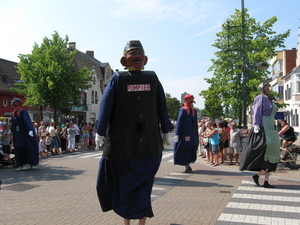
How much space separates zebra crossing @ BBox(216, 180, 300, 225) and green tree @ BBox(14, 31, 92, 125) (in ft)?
66.4

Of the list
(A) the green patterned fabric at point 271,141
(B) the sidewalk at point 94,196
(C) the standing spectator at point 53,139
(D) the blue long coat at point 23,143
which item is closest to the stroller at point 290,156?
(B) the sidewalk at point 94,196

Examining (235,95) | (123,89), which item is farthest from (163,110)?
(235,95)

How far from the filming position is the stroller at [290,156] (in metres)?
10.4

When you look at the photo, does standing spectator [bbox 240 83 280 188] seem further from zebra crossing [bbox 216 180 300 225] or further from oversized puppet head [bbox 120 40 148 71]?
oversized puppet head [bbox 120 40 148 71]

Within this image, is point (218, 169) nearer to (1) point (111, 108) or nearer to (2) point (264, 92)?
(2) point (264, 92)

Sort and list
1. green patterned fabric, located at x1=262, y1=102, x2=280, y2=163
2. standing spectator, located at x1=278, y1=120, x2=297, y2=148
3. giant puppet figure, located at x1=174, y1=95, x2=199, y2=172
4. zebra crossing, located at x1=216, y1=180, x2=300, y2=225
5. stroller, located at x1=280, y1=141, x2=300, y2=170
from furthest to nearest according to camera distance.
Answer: standing spectator, located at x1=278, y1=120, x2=297, y2=148
stroller, located at x1=280, y1=141, x2=300, y2=170
giant puppet figure, located at x1=174, y1=95, x2=199, y2=172
green patterned fabric, located at x1=262, y1=102, x2=280, y2=163
zebra crossing, located at x1=216, y1=180, x2=300, y2=225

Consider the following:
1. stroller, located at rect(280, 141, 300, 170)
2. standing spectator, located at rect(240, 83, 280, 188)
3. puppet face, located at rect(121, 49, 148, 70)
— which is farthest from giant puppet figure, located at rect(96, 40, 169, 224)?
stroller, located at rect(280, 141, 300, 170)

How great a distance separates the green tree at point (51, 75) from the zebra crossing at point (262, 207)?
2025 centimetres

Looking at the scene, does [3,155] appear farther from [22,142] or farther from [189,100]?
[189,100]

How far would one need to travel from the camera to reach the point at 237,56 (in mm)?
24969

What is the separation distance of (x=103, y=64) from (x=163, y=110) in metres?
53.2

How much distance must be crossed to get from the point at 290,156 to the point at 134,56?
27.8 ft

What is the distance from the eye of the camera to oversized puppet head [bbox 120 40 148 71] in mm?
4070

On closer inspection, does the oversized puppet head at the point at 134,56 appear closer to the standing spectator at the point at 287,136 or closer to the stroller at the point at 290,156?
the stroller at the point at 290,156
